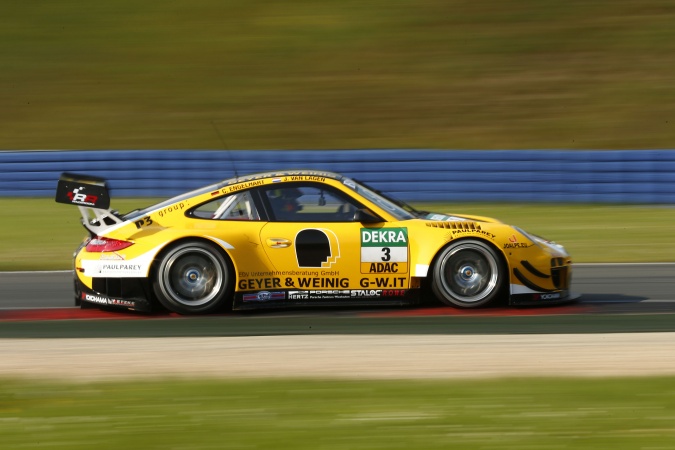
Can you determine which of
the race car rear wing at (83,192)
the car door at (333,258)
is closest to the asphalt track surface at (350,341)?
the car door at (333,258)

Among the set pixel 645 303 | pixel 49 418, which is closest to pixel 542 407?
pixel 49 418

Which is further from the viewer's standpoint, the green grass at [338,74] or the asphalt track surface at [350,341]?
the green grass at [338,74]

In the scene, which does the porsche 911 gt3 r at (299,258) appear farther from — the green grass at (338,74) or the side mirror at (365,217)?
the green grass at (338,74)

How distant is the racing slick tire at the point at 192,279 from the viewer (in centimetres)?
809

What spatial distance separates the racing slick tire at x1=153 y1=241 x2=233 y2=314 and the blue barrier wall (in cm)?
810

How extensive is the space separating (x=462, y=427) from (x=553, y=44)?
64.4 ft

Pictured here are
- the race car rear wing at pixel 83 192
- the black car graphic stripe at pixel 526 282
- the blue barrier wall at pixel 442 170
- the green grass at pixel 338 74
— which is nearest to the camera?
the race car rear wing at pixel 83 192

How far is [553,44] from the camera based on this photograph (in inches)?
914

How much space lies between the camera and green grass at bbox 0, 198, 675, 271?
1198cm

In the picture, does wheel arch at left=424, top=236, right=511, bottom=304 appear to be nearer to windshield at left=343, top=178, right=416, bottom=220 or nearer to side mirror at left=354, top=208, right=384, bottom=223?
windshield at left=343, top=178, right=416, bottom=220

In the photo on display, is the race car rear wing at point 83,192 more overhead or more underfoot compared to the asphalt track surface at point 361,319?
more overhead

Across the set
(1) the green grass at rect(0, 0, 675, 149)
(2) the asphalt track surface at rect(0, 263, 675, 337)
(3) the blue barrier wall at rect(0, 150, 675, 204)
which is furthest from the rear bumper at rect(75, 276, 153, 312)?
(1) the green grass at rect(0, 0, 675, 149)

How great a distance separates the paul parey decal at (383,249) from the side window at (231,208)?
3.18 ft

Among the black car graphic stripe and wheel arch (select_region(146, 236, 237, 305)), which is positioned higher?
wheel arch (select_region(146, 236, 237, 305))
